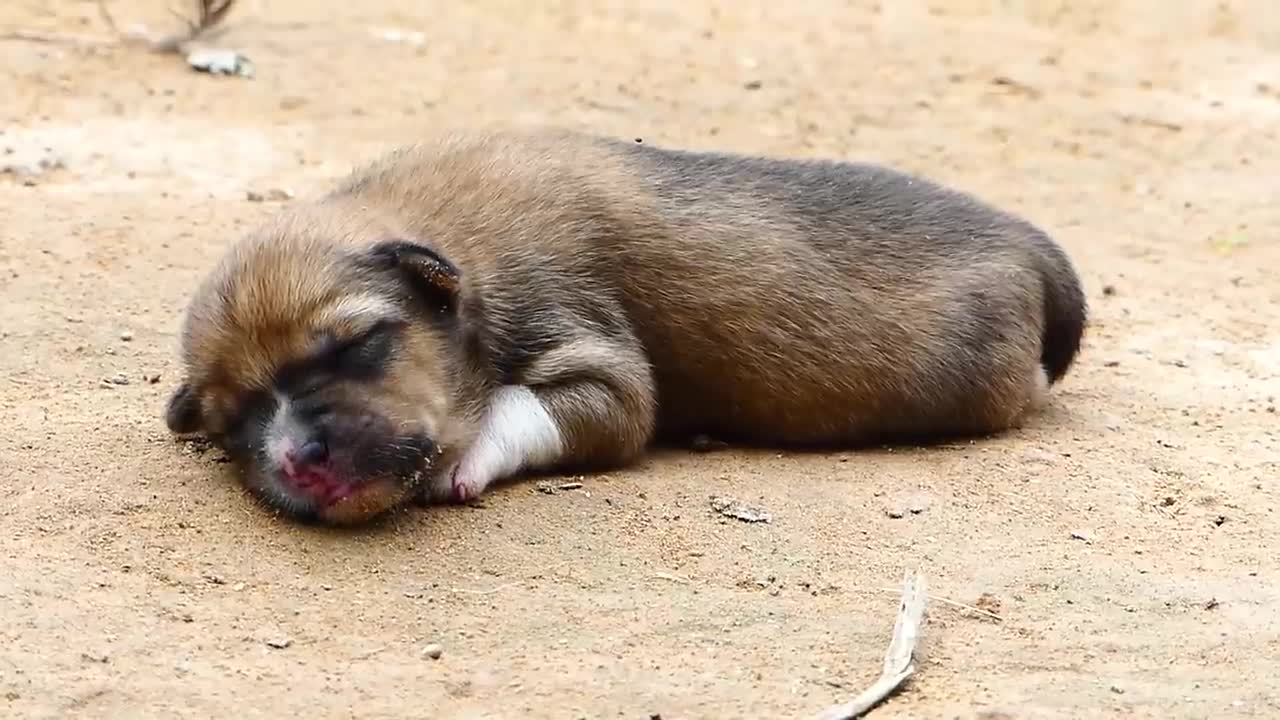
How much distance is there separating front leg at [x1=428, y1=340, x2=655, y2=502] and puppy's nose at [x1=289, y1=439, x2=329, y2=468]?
731 mm

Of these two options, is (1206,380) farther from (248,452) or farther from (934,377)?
(248,452)

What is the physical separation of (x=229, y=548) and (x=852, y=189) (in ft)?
11.1

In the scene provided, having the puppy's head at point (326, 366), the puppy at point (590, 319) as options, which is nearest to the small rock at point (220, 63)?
the puppy at point (590, 319)

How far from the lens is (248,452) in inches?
242

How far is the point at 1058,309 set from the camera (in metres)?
7.93

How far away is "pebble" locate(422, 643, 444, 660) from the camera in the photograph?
16.8 ft

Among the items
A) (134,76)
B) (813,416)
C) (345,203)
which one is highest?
(345,203)

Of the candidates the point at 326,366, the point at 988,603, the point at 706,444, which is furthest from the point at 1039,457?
the point at 326,366

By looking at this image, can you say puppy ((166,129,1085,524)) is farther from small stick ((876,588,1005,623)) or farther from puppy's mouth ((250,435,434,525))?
small stick ((876,588,1005,623))

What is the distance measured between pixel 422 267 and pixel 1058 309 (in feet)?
10.6

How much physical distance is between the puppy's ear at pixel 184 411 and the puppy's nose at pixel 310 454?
73cm

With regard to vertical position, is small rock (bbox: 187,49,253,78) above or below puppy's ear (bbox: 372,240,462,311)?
below

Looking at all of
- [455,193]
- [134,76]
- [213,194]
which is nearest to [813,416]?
[455,193]

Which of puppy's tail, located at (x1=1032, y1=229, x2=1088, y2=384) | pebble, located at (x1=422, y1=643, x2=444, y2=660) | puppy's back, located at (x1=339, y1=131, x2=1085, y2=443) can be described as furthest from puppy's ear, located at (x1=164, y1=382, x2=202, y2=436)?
puppy's tail, located at (x1=1032, y1=229, x2=1088, y2=384)
